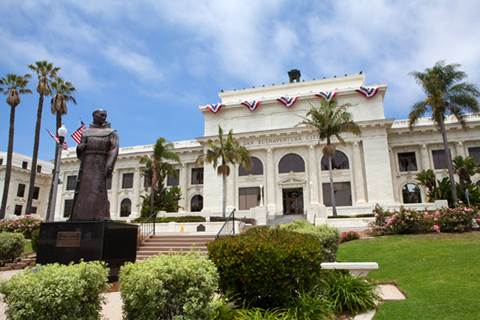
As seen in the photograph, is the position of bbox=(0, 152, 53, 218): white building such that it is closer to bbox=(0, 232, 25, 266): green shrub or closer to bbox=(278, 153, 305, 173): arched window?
bbox=(278, 153, 305, 173): arched window

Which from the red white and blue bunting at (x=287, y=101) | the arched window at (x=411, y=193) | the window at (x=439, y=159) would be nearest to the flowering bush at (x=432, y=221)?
the arched window at (x=411, y=193)

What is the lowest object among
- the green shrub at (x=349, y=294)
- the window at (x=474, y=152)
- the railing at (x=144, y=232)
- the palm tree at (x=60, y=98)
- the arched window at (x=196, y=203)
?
the green shrub at (x=349, y=294)

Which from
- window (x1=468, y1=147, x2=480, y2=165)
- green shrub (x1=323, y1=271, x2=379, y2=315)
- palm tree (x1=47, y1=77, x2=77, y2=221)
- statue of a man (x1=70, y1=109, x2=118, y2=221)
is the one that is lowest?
green shrub (x1=323, y1=271, x2=379, y2=315)

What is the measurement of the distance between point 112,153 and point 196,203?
37.2 meters

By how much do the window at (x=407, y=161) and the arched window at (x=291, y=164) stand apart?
1168cm

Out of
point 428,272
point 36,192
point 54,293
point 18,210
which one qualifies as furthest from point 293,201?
point 36,192

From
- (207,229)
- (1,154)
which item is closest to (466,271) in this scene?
(207,229)

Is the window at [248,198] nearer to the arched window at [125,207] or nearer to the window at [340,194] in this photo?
the window at [340,194]

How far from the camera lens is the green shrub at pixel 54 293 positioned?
430cm

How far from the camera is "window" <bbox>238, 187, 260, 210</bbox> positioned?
4009 centimetres

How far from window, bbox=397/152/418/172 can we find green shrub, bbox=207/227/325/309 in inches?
1496

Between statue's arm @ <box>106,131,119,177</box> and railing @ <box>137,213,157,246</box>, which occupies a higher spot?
statue's arm @ <box>106,131,119,177</box>

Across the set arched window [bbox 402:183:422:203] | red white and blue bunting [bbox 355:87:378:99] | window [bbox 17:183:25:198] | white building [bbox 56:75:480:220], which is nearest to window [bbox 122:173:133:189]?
white building [bbox 56:75:480:220]

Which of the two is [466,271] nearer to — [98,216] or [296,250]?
[296,250]
